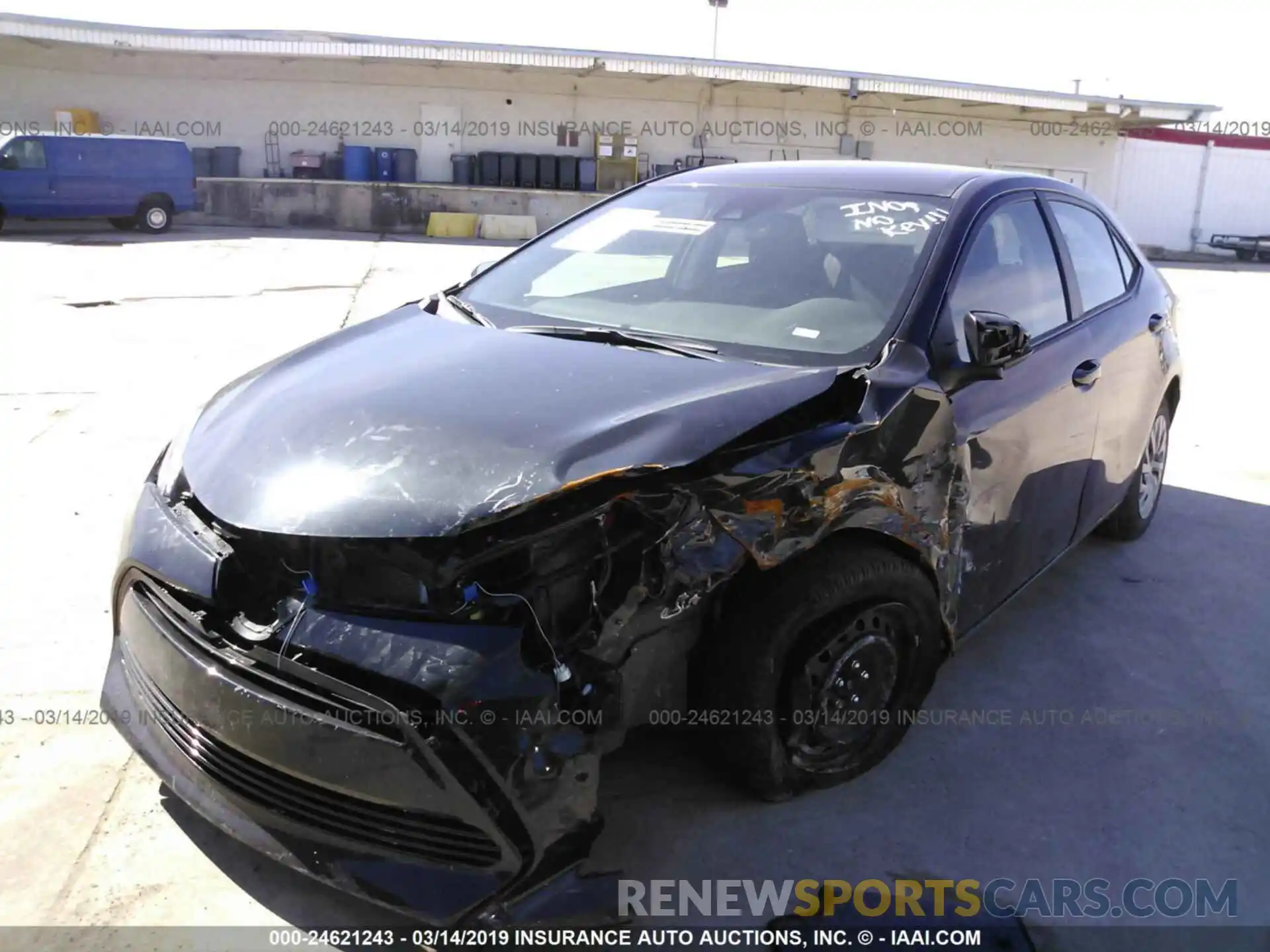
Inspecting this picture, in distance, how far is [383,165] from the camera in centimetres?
2311

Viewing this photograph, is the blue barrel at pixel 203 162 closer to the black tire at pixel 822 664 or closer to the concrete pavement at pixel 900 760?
the concrete pavement at pixel 900 760

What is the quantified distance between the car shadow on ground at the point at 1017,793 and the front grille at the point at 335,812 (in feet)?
1.22

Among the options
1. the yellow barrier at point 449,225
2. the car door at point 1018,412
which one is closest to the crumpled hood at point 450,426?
the car door at point 1018,412

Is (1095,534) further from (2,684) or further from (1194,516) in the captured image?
(2,684)

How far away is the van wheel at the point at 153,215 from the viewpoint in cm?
1812

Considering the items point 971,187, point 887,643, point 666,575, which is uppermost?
point 971,187

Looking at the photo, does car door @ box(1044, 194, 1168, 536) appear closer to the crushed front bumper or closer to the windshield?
the windshield

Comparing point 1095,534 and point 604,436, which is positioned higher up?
point 604,436

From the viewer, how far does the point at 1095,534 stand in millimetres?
4895

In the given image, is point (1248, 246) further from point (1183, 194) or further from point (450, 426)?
point (450, 426)

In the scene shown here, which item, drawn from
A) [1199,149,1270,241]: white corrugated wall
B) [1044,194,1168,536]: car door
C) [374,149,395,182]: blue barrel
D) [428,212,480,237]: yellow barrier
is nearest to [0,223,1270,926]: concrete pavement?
[1044,194,1168,536]: car door

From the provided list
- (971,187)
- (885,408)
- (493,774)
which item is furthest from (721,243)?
(493,774)

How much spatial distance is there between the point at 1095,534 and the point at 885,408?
2.78m

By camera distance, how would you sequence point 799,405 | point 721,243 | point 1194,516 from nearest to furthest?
1. point 799,405
2. point 721,243
3. point 1194,516
